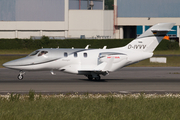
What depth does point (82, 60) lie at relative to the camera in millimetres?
24266

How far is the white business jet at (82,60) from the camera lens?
2362 cm

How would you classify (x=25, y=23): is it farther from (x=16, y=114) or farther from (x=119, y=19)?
(x=16, y=114)

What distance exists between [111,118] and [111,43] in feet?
178

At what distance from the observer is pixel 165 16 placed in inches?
2822

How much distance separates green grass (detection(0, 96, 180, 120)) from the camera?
33.3 ft

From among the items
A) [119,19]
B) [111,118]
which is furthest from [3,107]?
[119,19]

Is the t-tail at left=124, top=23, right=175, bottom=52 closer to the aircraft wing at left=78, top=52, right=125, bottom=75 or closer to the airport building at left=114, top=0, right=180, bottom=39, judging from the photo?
the aircraft wing at left=78, top=52, right=125, bottom=75

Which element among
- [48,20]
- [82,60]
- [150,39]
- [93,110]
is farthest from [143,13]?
[93,110]

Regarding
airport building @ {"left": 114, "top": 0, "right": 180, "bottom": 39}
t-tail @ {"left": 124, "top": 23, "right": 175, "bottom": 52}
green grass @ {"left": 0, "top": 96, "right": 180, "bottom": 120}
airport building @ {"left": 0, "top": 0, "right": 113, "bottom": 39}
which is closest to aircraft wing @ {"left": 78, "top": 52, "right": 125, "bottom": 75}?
t-tail @ {"left": 124, "top": 23, "right": 175, "bottom": 52}

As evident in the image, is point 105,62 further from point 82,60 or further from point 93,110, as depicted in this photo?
point 93,110

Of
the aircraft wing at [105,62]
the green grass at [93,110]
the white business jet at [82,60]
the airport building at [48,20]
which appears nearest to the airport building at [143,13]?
the airport building at [48,20]

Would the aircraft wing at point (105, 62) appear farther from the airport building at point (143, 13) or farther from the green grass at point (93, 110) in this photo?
the airport building at point (143, 13)

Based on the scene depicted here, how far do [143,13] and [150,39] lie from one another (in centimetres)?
4668

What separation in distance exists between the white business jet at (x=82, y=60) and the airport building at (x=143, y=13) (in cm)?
4541
